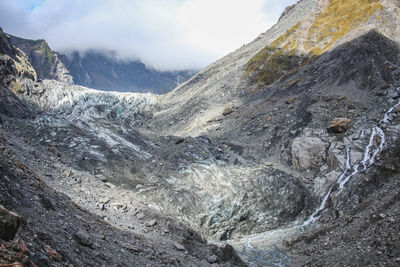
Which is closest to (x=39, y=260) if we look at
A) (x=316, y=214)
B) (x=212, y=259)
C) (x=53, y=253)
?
(x=53, y=253)

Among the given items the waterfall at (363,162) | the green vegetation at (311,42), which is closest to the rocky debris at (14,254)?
the waterfall at (363,162)

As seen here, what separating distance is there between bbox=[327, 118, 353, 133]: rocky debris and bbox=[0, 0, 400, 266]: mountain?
0.13m

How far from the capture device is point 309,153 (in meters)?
35.2

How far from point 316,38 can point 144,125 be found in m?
51.9

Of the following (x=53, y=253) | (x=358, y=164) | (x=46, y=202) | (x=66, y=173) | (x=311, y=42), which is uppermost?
(x=311, y=42)

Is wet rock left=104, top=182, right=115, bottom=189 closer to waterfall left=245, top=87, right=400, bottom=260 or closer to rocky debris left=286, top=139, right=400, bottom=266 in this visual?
waterfall left=245, top=87, right=400, bottom=260

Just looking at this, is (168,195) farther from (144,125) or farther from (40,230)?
(144,125)

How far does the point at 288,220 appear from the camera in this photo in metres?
29.0

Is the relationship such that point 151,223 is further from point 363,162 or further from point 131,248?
point 363,162

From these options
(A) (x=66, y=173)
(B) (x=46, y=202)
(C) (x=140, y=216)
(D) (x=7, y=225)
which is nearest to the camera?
(D) (x=7, y=225)

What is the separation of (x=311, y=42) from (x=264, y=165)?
155ft

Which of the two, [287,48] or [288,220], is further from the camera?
[287,48]

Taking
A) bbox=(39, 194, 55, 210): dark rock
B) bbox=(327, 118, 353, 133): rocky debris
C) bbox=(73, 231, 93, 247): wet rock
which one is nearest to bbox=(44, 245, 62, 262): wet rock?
bbox=(73, 231, 93, 247): wet rock

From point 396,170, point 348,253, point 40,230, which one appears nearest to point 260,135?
point 396,170
